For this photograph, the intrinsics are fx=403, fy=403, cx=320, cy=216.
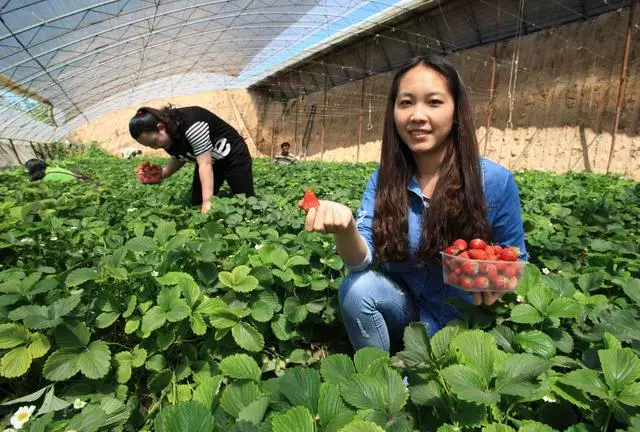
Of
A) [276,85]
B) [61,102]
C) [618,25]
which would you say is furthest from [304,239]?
[276,85]

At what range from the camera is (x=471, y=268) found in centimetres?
114

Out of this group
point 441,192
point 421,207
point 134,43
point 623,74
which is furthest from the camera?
point 134,43

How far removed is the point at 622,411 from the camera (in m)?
0.71

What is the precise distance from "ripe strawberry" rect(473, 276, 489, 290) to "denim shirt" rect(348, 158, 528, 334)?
0.42 m

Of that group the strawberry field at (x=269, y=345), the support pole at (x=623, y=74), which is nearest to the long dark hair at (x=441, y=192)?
the strawberry field at (x=269, y=345)

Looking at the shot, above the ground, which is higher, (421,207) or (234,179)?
(421,207)

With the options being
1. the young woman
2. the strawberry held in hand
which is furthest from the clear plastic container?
the strawberry held in hand

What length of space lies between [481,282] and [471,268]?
0.05 m

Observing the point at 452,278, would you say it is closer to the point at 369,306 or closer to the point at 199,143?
the point at 369,306

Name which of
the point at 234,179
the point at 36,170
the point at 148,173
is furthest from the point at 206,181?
the point at 36,170

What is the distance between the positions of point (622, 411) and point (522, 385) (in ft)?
0.53

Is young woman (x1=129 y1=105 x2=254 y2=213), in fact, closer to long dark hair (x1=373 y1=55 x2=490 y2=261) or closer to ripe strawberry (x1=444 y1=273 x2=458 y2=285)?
long dark hair (x1=373 y1=55 x2=490 y2=261)

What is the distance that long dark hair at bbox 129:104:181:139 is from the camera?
2988mm

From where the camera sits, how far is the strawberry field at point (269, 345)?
0.78m
